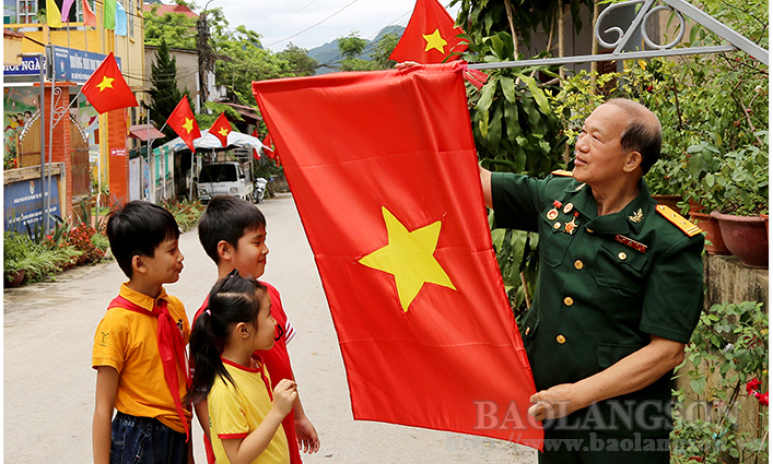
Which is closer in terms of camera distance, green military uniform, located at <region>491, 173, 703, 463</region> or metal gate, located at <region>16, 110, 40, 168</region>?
green military uniform, located at <region>491, 173, 703, 463</region>

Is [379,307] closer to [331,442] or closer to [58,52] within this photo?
[331,442]

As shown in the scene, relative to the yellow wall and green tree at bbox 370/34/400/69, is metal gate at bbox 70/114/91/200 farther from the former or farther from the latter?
green tree at bbox 370/34/400/69

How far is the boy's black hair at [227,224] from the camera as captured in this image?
268 cm

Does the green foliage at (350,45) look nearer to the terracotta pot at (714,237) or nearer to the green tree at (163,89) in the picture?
the green tree at (163,89)

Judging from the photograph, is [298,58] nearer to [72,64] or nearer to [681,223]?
[72,64]

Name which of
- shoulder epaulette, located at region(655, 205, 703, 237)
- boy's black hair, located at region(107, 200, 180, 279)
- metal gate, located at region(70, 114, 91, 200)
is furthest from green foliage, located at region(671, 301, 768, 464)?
metal gate, located at region(70, 114, 91, 200)

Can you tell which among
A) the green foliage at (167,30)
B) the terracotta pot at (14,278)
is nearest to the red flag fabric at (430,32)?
the terracotta pot at (14,278)

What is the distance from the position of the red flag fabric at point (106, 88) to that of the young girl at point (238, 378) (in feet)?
33.7

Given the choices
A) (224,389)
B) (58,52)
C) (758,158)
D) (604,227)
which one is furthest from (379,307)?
(58,52)

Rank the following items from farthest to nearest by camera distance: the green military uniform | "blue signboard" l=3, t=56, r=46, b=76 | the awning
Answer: the awning
"blue signboard" l=3, t=56, r=46, b=76
the green military uniform

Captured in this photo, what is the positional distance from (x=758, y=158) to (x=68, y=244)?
1227 centimetres

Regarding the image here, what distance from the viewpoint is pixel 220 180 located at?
26125mm

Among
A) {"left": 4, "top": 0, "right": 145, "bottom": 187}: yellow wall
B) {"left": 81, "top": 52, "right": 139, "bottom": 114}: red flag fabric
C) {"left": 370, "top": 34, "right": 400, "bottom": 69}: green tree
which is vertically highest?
{"left": 370, "top": 34, "right": 400, "bottom": 69}: green tree

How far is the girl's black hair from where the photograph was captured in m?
2.33
